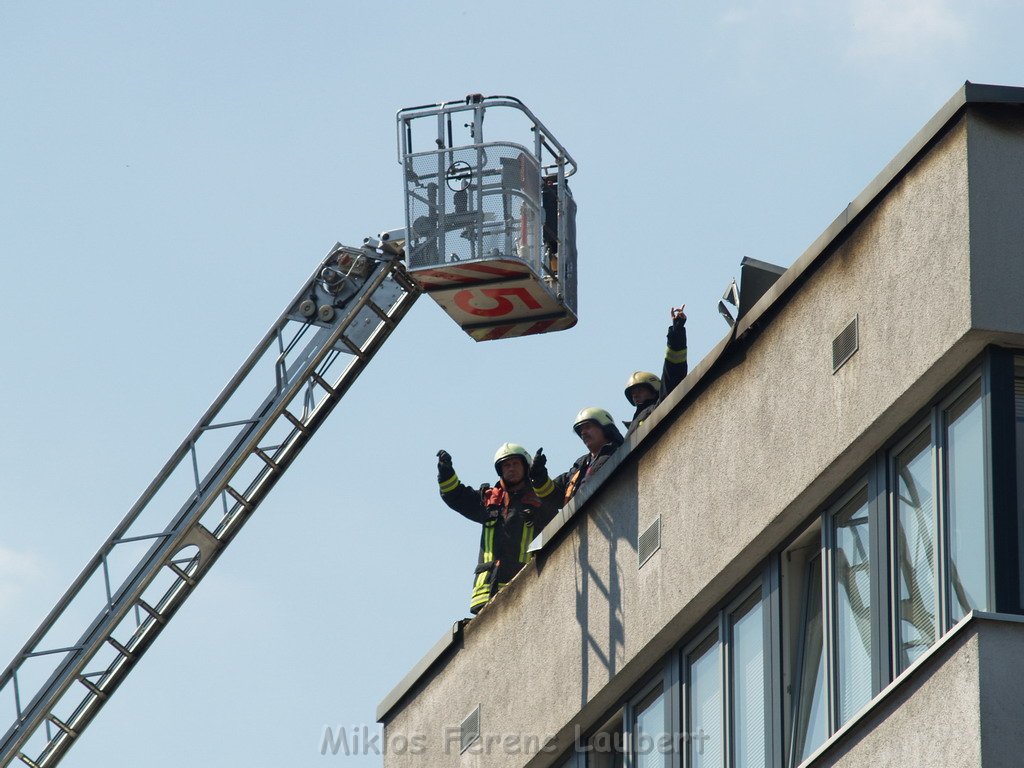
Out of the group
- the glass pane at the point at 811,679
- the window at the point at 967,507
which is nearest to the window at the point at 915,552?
the window at the point at 967,507

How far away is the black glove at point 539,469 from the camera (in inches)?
690

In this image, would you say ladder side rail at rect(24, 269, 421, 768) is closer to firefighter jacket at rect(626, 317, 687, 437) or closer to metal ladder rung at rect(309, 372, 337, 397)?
metal ladder rung at rect(309, 372, 337, 397)

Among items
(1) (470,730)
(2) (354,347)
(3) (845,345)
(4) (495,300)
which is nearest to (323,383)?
(2) (354,347)

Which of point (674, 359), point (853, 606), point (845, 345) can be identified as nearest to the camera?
point (853, 606)

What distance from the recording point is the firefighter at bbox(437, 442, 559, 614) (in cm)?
1833

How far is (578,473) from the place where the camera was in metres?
18.0

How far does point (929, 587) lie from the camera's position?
11.8m

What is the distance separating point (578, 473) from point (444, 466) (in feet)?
5.00

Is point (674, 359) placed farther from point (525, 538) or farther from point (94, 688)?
point (94, 688)

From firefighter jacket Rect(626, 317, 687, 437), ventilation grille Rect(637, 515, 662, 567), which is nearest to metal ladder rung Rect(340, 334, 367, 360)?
firefighter jacket Rect(626, 317, 687, 437)

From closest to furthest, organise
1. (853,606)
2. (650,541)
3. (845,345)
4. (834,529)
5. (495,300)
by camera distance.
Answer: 1. (853,606)
2. (845,345)
3. (834,529)
4. (650,541)
5. (495,300)

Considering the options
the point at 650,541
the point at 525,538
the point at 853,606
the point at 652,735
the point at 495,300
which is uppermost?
the point at 495,300

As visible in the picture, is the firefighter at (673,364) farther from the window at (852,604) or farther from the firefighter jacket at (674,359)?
the window at (852,604)

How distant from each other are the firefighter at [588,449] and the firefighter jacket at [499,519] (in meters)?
0.16
